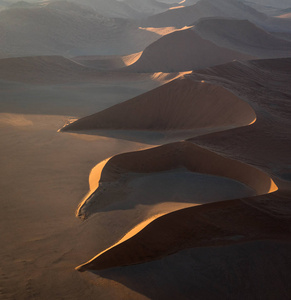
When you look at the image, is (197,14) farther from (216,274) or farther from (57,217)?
(216,274)

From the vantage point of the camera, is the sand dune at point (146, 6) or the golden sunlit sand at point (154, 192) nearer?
the golden sunlit sand at point (154, 192)

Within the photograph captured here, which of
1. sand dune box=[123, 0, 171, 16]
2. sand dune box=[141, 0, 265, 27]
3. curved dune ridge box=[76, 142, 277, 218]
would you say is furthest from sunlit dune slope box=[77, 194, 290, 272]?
sand dune box=[123, 0, 171, 16]

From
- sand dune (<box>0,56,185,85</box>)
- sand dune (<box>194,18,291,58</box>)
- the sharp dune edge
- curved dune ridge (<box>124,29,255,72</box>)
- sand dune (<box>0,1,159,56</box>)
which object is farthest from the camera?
sand dune (<box>0,1,159,56</box>)

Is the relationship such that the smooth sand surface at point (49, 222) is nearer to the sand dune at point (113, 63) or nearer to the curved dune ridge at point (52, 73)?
the curved dune ridge at point (52, 73)

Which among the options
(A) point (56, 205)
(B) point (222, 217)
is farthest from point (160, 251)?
(A) point (56, 205)

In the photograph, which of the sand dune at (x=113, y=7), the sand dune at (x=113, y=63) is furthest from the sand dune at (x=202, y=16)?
the sand dune at (x=113, y=63)

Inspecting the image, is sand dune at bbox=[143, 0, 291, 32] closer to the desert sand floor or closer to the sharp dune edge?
the sharp dune edge
